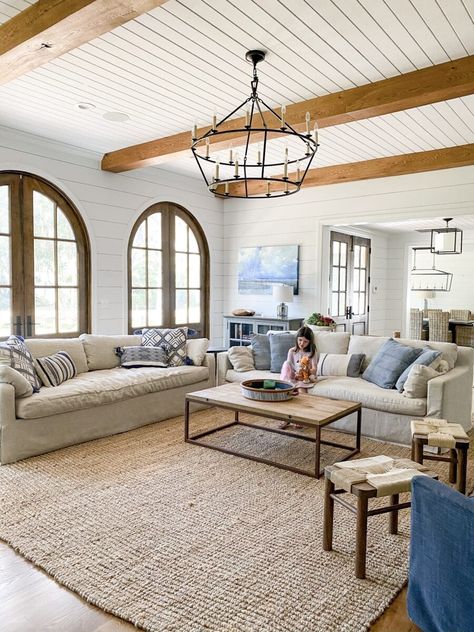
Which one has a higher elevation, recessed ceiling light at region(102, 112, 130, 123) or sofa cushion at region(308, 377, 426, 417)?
recessed ceiling light at region(102, 112, 130, 123)

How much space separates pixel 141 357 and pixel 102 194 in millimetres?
2090

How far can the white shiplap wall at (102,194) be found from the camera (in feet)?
16.2

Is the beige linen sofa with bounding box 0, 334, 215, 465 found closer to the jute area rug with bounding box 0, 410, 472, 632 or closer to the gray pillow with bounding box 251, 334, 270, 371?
the jute area rug with bounding box 0, 410, 472, 632

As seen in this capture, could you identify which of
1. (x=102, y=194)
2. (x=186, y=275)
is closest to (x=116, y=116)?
(x=102, y=194)

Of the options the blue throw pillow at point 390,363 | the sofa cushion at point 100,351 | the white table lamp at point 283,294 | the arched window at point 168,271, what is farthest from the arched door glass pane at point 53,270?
the blue throw pillow at point 390,363

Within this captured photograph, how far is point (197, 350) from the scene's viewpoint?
5.10 m

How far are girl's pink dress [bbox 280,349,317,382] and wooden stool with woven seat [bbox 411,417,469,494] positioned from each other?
1412 millimetres

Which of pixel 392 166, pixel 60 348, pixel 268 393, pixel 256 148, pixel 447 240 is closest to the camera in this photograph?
pixel 268 393

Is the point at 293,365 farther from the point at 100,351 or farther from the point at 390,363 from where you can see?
the point at 100,351

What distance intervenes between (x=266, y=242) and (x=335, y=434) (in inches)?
137

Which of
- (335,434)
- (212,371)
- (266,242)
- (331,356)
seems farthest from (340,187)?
(335,434)

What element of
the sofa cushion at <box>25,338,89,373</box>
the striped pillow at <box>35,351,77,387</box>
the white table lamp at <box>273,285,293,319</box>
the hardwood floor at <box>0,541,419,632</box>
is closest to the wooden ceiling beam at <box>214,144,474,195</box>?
the white table lamp at <box>273,285,293,319</box>

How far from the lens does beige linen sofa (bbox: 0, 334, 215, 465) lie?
3.47 metres

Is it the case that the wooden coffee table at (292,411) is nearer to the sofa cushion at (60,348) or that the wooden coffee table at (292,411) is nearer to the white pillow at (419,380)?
the white pillow at (419,380)
